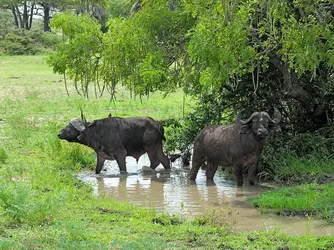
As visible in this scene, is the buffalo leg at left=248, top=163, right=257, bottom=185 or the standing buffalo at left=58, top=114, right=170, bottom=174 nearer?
the buffalo leg at left=248, top=163, right=257, bottom=185

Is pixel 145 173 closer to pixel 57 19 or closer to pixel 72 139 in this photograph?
pixel 72 139

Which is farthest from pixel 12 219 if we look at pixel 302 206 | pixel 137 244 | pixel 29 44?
pixel 29 44

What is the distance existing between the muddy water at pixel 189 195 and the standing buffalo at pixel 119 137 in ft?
1.09

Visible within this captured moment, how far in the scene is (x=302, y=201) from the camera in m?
9.52

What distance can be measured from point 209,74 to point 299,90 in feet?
7.84

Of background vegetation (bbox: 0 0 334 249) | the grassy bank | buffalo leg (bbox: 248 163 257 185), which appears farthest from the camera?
buffalo leg (bbox: 248 163 257 185)

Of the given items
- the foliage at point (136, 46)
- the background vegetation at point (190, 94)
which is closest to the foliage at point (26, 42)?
the background vegetation at point (190, 94)

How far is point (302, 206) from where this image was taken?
9.38 metres

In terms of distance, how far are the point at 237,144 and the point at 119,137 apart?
270 cm

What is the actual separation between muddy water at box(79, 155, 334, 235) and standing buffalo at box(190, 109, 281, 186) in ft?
1.21

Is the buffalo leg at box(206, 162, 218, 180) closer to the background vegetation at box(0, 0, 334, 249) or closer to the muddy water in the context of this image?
the muddy water

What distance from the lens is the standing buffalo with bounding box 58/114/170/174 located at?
44.7 ft

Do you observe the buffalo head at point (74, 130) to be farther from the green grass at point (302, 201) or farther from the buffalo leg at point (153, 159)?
the green grass at point (302, 201)

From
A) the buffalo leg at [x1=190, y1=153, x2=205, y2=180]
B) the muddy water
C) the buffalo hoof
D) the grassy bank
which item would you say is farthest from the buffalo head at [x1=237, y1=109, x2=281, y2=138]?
the grassy bank
